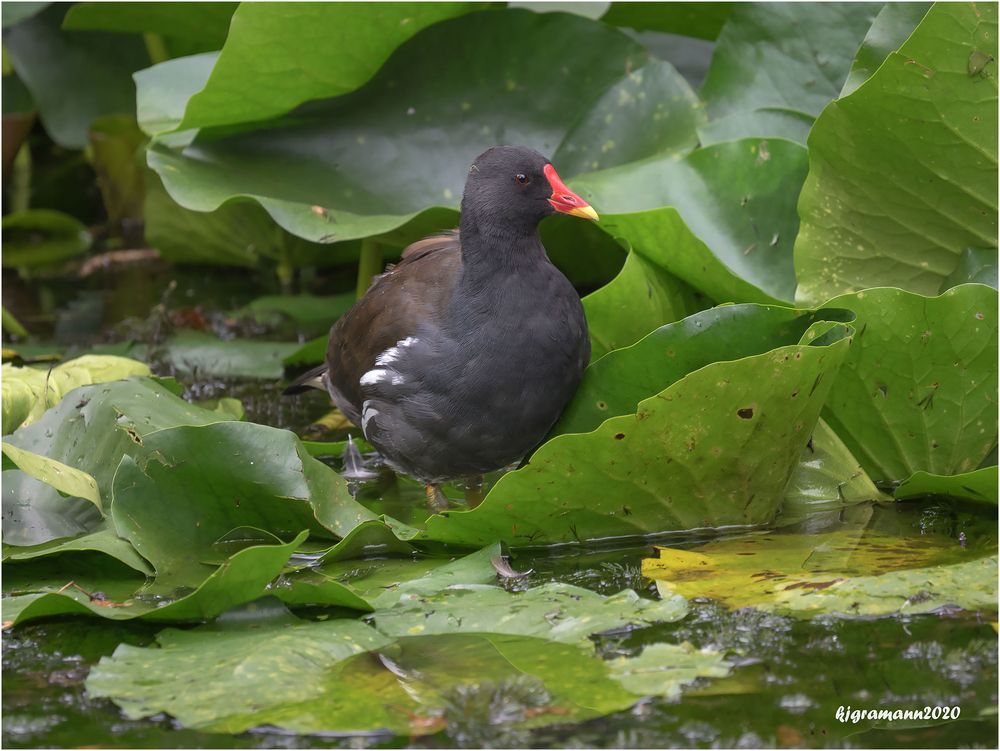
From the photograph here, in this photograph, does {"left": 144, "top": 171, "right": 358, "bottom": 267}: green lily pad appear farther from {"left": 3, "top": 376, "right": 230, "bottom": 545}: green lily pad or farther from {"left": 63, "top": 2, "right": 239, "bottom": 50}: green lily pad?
{"left": 3, "top": 376, "right": 230, "bottom": 545}: green lily pad

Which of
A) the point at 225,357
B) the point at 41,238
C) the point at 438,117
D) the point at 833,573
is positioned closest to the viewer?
the point at 833,573

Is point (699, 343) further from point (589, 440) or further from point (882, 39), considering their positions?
point (882, 39)

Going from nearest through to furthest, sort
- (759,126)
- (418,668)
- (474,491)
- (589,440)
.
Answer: (418,668), (589,440), (474,491), (759,126)

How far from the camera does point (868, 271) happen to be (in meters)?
3.30

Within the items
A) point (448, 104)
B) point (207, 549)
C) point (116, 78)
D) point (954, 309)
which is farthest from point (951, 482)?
point (116, 78)

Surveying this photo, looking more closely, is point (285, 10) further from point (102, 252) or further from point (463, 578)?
point (102, 252)

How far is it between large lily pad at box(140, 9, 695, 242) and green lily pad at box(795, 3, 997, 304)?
3.22ft

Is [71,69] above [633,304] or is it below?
above

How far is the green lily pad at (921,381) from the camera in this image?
277 centimetres

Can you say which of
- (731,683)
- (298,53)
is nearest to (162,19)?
(298,53)

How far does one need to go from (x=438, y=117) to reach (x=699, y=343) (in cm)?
162

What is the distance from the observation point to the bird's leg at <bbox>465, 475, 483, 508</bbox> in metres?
3.42

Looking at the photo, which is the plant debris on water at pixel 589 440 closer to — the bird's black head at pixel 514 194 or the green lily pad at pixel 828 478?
the green lily pad at pixel 828 478

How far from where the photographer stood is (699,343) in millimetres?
2883
